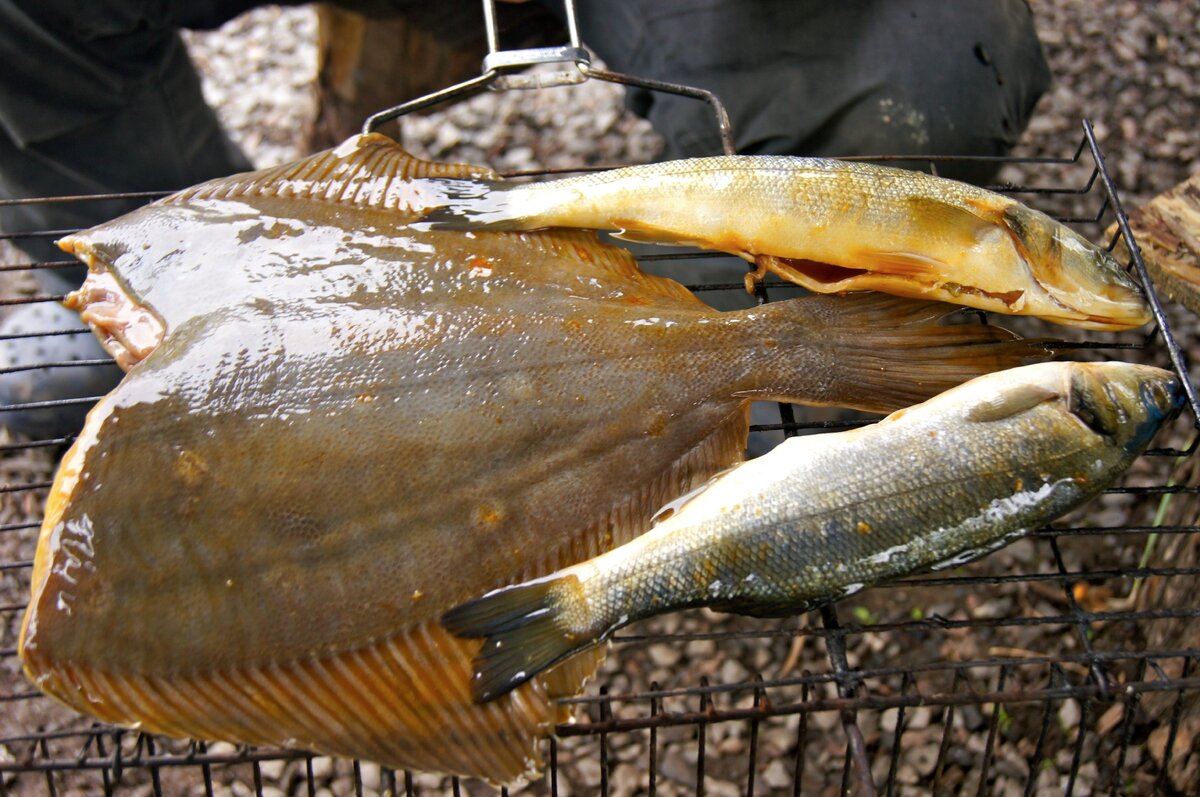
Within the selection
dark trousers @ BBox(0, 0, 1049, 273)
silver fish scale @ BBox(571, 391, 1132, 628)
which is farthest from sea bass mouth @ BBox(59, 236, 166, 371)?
dark trousers @ BBox(0, 0, 1049, 273)

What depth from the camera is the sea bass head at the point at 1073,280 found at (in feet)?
9.36

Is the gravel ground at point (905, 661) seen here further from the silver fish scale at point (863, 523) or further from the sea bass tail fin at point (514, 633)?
the sea bass tail fin at point (514, 633)

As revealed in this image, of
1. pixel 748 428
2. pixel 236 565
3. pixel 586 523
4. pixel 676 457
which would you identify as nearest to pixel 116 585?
pixel 236 565

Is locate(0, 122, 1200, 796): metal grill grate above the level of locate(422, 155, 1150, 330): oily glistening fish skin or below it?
below

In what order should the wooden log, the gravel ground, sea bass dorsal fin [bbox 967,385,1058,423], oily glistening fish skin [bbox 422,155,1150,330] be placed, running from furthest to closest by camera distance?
the gravel ground, the wooden log, oily glistening fish skin [bbox 422,155,1150,330], sea bass dorsal fin [bbox 967,385,1058,423]

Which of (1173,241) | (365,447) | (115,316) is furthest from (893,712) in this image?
(115,316)

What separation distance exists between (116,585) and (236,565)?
302mm

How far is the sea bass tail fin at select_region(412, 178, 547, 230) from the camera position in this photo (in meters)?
2.93

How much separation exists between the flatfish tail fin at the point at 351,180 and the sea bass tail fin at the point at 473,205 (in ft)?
0.08

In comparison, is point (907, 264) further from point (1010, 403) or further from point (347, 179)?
point (347, 179)

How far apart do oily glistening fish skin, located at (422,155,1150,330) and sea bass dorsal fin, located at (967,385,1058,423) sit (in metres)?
0.41

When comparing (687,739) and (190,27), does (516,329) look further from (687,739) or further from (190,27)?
(190,27)

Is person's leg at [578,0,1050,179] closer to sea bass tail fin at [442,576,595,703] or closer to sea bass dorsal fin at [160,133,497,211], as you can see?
sea bass dorsal fin at [160,133,497,211]

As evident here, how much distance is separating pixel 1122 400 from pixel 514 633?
1739 mm
